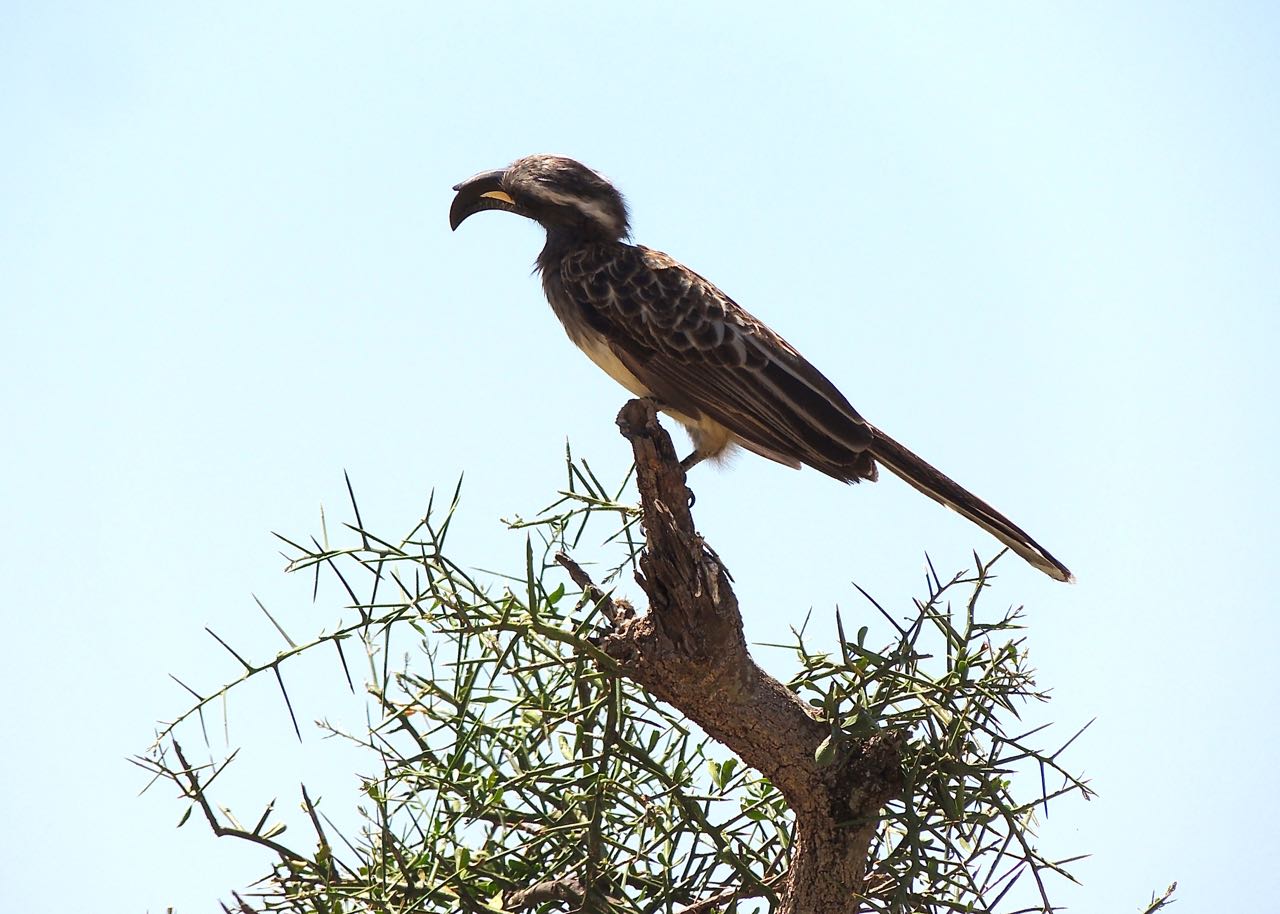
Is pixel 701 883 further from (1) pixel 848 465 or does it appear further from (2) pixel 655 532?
(1) pixel 848 465

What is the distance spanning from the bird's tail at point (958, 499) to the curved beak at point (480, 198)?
79.8 inches

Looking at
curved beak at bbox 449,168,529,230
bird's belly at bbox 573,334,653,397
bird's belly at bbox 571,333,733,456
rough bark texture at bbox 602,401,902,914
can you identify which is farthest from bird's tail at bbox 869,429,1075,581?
curved beak at bbox 449,168,529,230

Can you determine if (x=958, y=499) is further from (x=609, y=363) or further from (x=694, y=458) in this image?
(x=609, y=363)

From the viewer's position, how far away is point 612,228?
17.9ft

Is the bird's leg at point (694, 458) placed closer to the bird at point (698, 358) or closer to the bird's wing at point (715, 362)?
the bird at point (698, 358)

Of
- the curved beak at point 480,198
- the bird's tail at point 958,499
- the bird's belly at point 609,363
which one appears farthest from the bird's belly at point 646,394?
the curved beak at point 480,198

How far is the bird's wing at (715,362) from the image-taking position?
14.9ft

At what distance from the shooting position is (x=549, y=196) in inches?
211

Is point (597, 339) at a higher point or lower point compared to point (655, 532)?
higher

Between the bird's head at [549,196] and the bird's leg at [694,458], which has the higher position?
the bird's head at [549,196]

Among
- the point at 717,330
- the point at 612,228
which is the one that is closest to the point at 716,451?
the point at 717,330

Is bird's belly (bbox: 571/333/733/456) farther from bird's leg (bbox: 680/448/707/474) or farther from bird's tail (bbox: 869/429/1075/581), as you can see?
bird's tail (bbox: 869/429/1075/581)

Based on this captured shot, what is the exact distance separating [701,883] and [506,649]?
0.75 meters

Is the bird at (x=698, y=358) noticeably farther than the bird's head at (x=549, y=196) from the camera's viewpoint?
No
